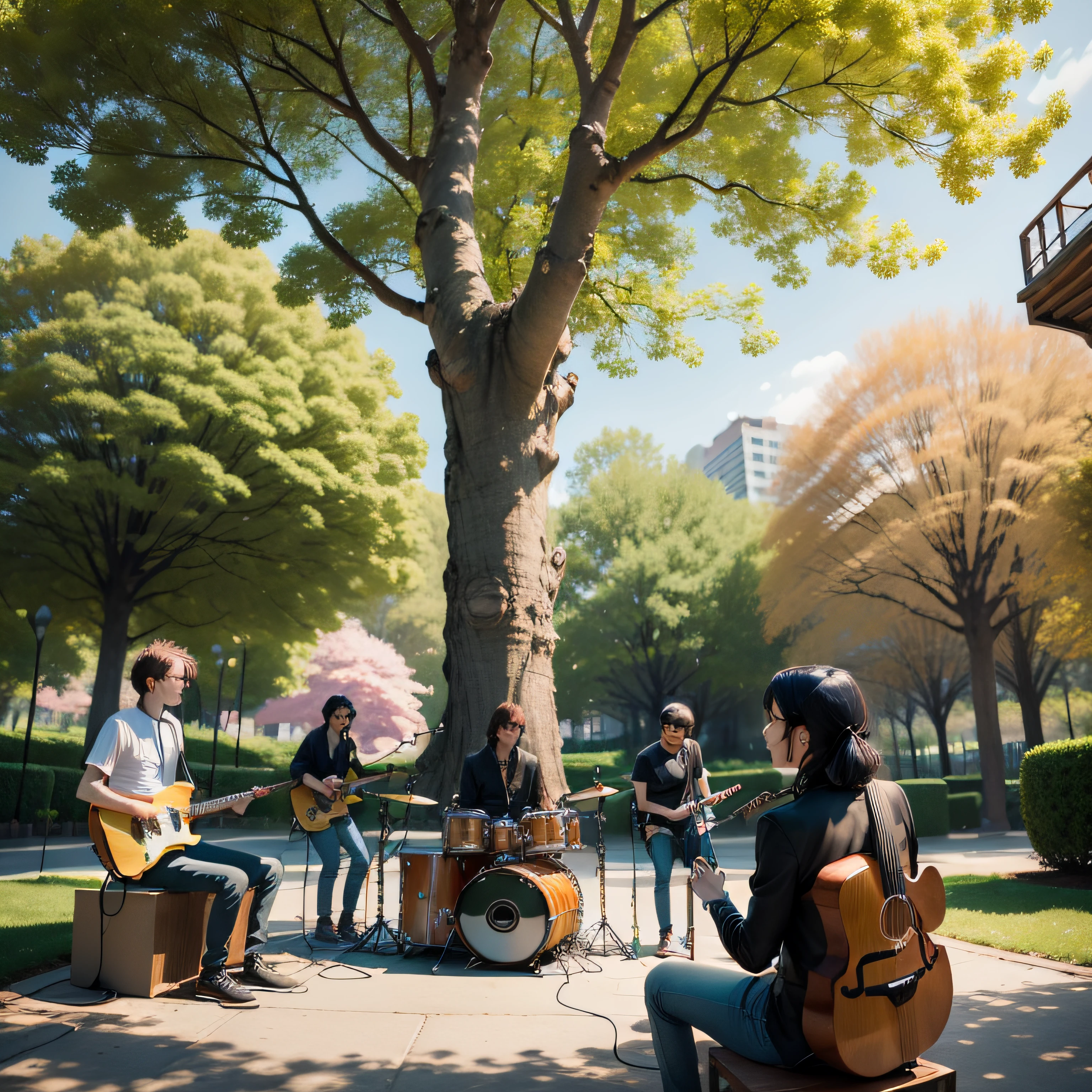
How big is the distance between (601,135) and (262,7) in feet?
14.6

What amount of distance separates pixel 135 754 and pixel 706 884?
139 inches

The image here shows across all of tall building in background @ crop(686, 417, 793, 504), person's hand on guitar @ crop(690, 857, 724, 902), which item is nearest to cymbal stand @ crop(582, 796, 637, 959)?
person's hand on guitar @ crop(690, 857, 724, 902)

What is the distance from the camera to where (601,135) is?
797 cm

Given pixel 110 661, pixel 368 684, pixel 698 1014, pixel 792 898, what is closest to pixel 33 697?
pixel 110 661

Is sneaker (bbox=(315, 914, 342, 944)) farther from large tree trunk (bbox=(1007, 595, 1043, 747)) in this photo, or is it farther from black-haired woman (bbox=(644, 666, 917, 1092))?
large tree trunk (bbox=(1007, 595, 1043, 747))

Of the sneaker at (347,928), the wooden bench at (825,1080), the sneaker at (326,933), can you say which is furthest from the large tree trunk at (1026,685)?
the wooden bench at (825,1080)

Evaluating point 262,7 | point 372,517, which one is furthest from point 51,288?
point 262,7

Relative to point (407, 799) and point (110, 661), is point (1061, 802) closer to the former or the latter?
point (407, 799)

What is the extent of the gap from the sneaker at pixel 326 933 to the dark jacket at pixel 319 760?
108 centimetres

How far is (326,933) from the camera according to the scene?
649cm

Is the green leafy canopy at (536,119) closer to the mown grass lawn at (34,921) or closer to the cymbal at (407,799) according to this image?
the cymbal at (407,799)

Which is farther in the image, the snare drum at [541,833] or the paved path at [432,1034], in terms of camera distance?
the snare drum at [541,833]

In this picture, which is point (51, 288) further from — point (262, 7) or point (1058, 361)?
point (1058, 361)

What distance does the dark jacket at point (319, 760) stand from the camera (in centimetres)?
659
